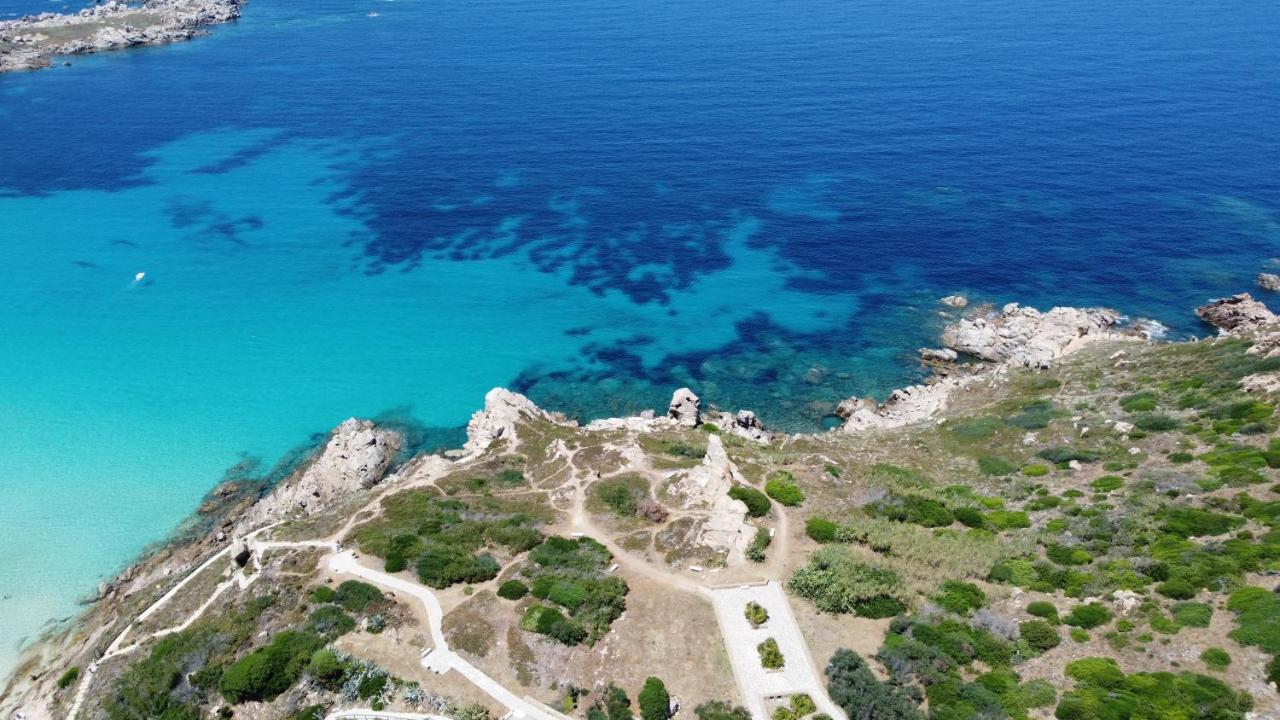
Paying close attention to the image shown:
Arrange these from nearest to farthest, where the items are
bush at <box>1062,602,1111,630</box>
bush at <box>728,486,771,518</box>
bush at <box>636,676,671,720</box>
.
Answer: bush at <box>636,676,671,720</box> → bush at <box>1062,602,1111,630</box> → bush at <box>728,486,771,518</box>

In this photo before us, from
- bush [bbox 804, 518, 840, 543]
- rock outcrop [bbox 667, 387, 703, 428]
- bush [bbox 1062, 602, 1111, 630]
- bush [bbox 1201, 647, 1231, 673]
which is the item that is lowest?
rock outcrop [bbox 667, 387, 703, 428]

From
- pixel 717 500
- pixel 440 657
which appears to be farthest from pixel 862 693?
pixel 440 657

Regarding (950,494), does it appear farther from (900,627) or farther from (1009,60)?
(1009,60)

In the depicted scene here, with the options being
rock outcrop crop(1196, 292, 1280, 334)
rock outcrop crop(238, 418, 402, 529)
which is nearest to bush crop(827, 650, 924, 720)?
rock outcrop crop(238, 418, 402, 529)

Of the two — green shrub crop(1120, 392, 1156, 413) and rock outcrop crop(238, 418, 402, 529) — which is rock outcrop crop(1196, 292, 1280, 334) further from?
rock outcrop crop(238, 418, 402, 529)

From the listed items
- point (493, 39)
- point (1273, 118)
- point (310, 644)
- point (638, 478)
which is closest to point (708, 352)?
point (638, 478)

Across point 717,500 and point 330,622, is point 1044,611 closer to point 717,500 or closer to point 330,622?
point 717,500

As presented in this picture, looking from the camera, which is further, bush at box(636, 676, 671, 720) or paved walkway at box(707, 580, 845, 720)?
paved walkway at box(707, 580, 845, 720)
